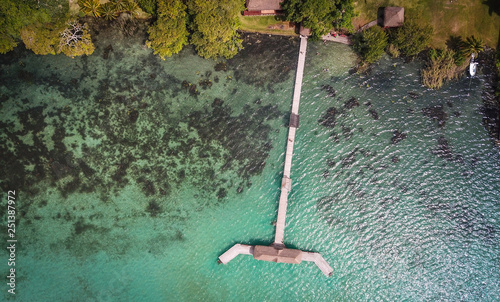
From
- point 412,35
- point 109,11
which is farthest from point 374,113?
point 109,11

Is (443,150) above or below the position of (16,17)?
below

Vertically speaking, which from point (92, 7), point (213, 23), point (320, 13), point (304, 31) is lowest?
point (213, 23)

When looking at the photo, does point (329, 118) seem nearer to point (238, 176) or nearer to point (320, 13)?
point (320, 13)

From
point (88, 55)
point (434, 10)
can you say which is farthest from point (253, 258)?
point (434, 10)

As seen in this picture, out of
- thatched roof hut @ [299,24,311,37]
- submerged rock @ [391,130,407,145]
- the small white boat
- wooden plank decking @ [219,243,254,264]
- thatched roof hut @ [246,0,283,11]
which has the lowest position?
wooden plank decking @ [219,243,254,264]

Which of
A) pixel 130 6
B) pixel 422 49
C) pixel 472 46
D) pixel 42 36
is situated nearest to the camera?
pixel 42 36

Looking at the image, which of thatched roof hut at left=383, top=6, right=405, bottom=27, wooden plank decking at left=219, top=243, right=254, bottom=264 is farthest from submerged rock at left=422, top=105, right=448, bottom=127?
wooden plank decking at left=219, top=243, right=254, bottom=264

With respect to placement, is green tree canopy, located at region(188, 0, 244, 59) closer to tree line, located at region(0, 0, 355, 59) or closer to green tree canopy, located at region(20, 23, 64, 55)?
tree line, located at region(0, 0, 355, 59)
